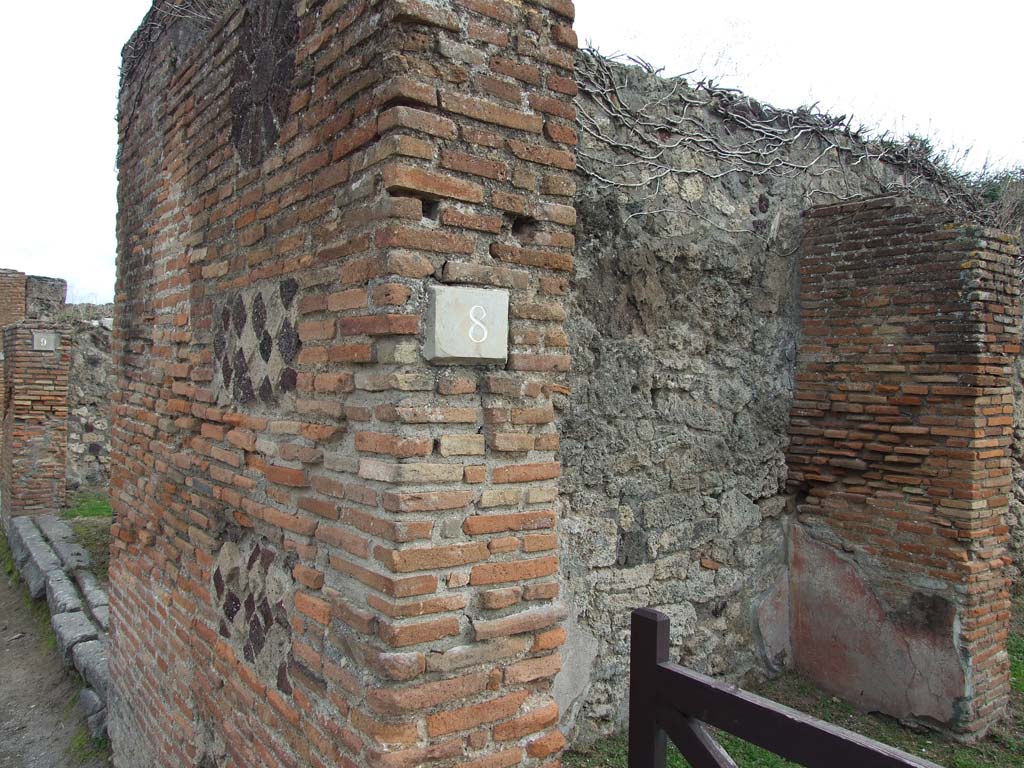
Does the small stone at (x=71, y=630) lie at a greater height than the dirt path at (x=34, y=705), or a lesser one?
greater

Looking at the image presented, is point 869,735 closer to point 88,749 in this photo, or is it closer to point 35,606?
point 88,749

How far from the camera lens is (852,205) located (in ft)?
15.9

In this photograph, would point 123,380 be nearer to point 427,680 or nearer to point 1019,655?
point 427,680

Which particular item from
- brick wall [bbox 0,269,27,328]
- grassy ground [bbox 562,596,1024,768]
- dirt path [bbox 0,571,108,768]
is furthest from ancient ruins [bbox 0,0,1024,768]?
brick wall [bbox 0,269,27,328]

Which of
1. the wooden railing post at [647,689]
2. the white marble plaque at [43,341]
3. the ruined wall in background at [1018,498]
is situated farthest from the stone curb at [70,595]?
the ruined wall in background at [1018,498]

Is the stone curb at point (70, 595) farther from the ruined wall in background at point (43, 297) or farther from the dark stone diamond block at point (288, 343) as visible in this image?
the ruined wall in background at point (43, 297)

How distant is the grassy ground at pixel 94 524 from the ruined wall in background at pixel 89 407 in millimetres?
321

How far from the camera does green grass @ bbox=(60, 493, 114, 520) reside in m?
10.3

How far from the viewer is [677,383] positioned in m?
4.30

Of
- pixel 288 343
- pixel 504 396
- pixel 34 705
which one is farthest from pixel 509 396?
pixel 34 705

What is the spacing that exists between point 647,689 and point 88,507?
1089cm

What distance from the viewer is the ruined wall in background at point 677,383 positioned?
394 cm

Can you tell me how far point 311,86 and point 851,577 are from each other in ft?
14.2

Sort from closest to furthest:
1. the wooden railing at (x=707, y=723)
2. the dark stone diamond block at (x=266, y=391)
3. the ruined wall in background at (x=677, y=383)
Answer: the wooden railing at (x=707, y=723) → the dark stone diamond block at (x=266, y=391) → the ruined wall in background at (x=677, y=383)
